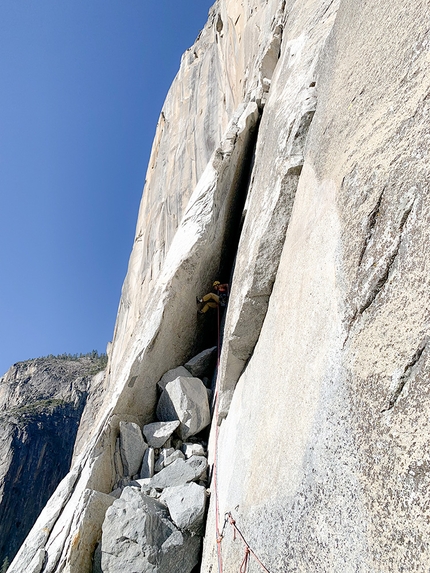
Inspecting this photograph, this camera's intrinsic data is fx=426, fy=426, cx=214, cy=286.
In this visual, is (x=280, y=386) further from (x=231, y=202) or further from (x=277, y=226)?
(x=231, y=202)

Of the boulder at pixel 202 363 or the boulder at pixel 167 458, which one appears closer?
the boulder at pixel 167 458

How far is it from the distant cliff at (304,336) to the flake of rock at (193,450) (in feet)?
0.17

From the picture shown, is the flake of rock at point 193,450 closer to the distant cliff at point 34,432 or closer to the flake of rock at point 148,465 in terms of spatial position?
the flake of rock at point 148,465

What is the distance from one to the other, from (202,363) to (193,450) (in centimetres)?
168

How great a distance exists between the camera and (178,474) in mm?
6129

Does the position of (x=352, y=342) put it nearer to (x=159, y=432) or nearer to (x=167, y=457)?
(x=167, y=457)

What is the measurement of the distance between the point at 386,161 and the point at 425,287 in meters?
1.11

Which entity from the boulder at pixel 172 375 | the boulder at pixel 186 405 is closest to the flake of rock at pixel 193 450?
the boulder at pixel 186 405

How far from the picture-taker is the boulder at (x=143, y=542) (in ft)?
16.4

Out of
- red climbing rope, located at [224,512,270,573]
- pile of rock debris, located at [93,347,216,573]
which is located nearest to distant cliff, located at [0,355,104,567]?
pile of rock debris, located at [93,347,216,573]

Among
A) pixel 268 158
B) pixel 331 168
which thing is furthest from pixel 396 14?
pixel 268 158

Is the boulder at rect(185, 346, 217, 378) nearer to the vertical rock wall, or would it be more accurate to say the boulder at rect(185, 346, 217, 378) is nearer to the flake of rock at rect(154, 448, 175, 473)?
the flake of rock at rect(154, 448, 175, 473)

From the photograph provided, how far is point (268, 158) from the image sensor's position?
20.1 feet

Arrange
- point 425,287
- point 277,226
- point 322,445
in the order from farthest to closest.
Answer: point 277,226, point 322,445, point 425,287
